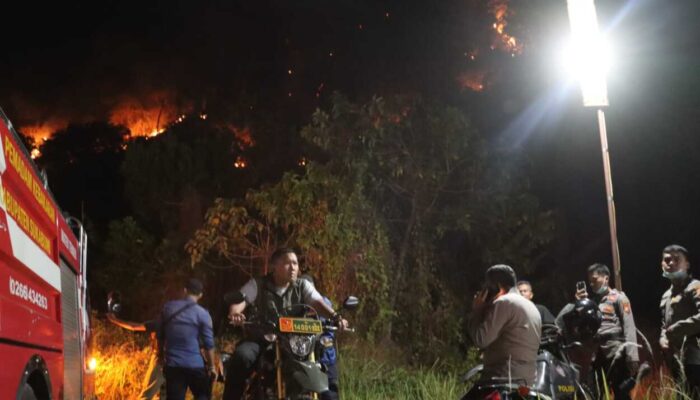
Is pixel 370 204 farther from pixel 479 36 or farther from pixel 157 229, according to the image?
pixel 157 229

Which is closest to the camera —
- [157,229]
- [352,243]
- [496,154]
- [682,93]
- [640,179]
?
[352,243]

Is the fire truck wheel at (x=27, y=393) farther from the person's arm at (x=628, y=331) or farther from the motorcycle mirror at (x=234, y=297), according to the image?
the person's arm at (x=628, y=331)

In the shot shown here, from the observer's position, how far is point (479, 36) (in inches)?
646

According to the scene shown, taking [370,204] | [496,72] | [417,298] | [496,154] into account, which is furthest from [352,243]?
[496,72]

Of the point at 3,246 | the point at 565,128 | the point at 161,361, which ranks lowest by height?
the point at 161,361

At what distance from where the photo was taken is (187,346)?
722 cm

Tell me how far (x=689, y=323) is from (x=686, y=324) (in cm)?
3

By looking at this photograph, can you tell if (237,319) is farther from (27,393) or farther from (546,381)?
(546,381)

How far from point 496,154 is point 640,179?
13.5 feet

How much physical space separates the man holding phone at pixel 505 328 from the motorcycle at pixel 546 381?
0.32 feet

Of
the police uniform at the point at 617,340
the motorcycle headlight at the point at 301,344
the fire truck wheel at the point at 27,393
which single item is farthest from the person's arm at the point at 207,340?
the police uniform at the point at 617,340

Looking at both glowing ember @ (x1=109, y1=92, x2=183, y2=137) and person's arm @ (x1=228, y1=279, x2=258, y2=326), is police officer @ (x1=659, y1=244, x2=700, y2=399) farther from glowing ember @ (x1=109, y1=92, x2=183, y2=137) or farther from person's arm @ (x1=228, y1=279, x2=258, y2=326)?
glowing ember @ (x1=109, y1=92, x2=183, y2=137)

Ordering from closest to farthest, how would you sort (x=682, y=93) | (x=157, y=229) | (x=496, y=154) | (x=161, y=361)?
1. (x=161, y=361)
2. (x=496, y=154)
3. (x=682, y=93)
4. (x=157, y=229)

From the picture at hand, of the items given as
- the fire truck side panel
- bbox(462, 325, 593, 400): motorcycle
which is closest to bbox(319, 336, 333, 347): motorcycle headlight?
bbox(462, 325, 593, 400): motorcycle
